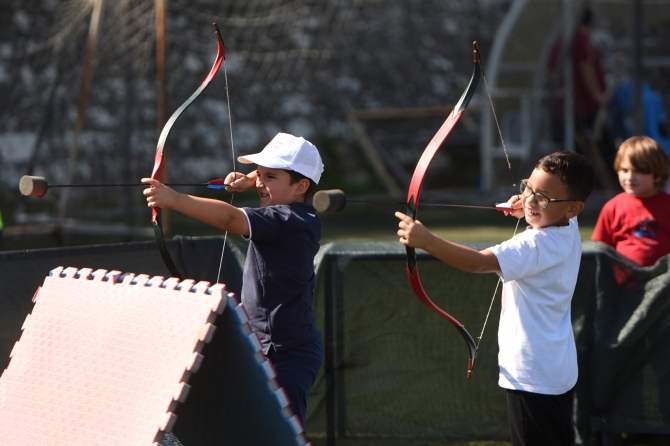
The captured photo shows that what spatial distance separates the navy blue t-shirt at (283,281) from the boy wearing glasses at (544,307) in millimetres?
675

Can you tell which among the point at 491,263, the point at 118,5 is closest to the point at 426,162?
the point at 491,263

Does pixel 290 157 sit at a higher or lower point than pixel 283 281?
higher

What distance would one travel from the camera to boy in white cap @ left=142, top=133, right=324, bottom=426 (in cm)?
278

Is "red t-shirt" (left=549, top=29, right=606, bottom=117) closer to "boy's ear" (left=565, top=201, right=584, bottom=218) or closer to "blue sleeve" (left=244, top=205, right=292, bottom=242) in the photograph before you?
"boy's ear" (left=565, top=201, right=584, bottom=218)

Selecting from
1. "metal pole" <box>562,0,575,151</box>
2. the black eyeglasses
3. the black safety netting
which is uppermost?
"metal pole" <box>562,0,575,151</box>

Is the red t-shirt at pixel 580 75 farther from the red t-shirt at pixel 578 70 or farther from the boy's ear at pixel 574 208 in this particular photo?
the boy's ear at pixel 574 208

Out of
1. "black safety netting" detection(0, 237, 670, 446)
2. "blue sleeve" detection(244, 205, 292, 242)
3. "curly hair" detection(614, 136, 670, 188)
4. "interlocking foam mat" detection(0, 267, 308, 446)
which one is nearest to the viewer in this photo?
"interlocking foam mat" detection(0, 267, 308, 446)

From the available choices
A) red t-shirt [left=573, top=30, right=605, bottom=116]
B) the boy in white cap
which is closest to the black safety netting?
the boy in white cap

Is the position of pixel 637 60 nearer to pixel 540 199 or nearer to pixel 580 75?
pixel 580 75

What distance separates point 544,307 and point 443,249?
18.4 inches

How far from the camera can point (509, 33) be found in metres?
10.9

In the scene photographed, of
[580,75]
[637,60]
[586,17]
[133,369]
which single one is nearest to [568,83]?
[580,75]

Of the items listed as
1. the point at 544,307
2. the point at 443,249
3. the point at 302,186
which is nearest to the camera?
the point at 443,249

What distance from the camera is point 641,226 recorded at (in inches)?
151
